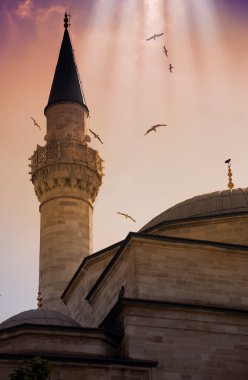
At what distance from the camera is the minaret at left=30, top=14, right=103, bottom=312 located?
19.6m

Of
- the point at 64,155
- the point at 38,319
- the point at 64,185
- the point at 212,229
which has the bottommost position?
the point at 38,319

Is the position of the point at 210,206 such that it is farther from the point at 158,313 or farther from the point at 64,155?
the point at 158,313

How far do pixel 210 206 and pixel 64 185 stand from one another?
4.66 m

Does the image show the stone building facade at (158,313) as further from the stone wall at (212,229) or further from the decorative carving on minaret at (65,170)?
the decorative carving on minaret at (65,170)

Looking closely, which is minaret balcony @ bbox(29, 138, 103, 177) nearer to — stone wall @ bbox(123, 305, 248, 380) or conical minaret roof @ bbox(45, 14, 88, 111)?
conical minaret roof @ bbox(45, 14, 88, 111)

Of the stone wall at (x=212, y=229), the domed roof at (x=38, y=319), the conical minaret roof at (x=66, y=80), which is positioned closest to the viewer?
the domed roof at (x=38, y=319)

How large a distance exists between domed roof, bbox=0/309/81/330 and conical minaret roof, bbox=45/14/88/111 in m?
9.11

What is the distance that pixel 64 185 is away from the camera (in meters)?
20.8

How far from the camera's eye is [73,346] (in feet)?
42.1

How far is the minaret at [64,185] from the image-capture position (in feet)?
64.3

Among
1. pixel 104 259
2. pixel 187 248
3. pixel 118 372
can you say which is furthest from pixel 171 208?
pixel 118 372

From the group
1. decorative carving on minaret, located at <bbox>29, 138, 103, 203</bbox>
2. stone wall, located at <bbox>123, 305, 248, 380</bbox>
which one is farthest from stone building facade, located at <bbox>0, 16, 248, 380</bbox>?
decorative carving on minaret, located at <bbox>29, 138, 103, 203</bbox>

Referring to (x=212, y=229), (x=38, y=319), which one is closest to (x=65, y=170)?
(x=212, y=229)

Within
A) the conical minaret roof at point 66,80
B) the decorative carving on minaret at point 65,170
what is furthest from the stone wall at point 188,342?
the conical minaret roof at point 66,80
